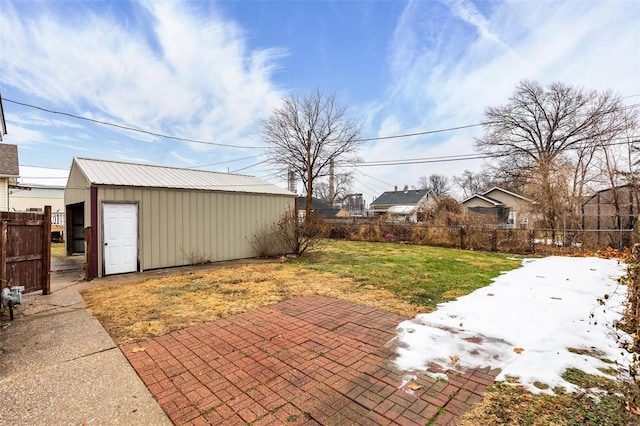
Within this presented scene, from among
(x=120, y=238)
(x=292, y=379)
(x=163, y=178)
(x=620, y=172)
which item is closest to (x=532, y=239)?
(x=620, y=172)

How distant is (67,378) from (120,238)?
19.8ft

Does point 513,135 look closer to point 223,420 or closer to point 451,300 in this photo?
point 451,300

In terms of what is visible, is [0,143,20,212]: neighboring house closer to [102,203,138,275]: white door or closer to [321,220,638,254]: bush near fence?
[102,203,138,275]: white door

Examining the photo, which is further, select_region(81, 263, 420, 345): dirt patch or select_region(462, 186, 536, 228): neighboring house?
select_region(462, 186, 536, 228): neighboring house

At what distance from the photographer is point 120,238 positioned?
25.8 feet

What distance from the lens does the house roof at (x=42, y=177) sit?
24389mm

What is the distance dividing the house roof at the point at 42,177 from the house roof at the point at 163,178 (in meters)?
20.4

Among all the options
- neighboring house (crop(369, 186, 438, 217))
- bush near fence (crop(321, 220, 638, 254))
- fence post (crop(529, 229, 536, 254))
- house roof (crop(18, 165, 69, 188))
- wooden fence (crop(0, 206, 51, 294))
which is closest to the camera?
wooden fence (crop(0, 206, 51, 294))

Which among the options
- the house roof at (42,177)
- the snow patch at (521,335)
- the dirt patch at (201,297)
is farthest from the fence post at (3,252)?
the house roof at (42,177)

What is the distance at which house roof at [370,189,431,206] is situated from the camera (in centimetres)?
3647

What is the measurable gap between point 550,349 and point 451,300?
6.62 feet

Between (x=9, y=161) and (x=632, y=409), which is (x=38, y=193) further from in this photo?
(x=632, y=409)

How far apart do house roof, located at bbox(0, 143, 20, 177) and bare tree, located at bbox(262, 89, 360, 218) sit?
13.6 m

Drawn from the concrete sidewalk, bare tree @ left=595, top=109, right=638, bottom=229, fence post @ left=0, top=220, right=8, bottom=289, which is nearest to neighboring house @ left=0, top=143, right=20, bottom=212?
fence post @ left=0, top=220, right=8, bottom=289
